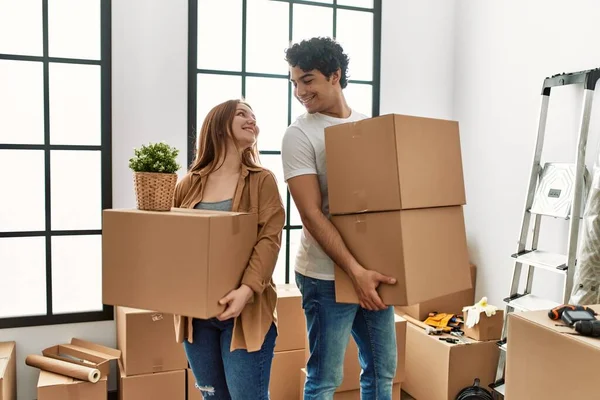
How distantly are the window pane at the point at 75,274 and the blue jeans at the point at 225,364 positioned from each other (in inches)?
56.4

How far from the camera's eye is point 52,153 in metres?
2.55

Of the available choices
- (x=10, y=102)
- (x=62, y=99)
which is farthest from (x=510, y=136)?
(x=10, y=102)

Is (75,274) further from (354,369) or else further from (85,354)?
A: (354,369)

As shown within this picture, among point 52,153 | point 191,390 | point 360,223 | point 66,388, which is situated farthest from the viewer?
point 52,153

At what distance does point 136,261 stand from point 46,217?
145 centimetres

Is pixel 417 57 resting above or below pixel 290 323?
above

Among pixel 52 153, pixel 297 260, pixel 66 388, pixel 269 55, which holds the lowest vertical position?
pixel 66 388

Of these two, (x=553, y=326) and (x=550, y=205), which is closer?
(x=553, y=326)

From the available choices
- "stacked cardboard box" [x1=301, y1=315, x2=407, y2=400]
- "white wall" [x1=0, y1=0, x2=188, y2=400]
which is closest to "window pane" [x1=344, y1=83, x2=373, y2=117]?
"white wall" [x1=0, y1=0, x2=188, y2=400]

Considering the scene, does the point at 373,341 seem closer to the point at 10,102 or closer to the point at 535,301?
the point at 535,301

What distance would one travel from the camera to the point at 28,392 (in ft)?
8.20

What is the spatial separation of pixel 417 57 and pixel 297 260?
2034 mm

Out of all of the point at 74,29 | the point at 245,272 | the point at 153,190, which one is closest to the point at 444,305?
the point at 245,272

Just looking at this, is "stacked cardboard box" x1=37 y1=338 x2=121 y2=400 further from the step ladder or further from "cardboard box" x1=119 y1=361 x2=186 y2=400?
the step ladder
